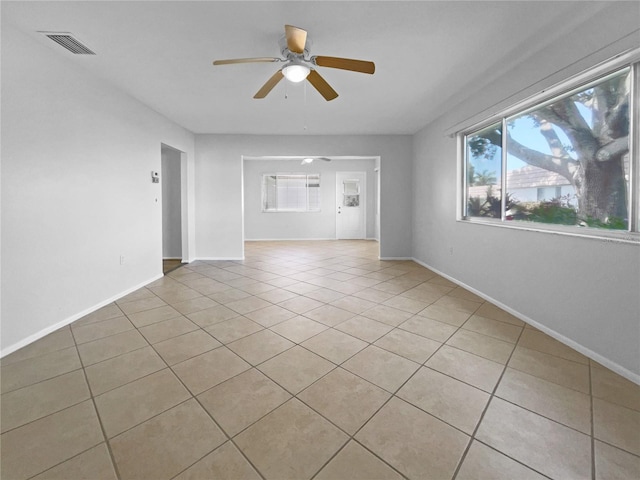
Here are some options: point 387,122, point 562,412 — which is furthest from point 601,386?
point 387,122

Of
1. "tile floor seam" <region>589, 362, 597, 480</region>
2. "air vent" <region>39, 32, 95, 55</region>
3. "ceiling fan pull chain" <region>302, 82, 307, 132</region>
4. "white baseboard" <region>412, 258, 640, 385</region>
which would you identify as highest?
"ceiling fan pull chain" <region>302, 82, 307, 132</region>

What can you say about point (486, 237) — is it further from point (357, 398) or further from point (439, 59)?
point (357, 398)

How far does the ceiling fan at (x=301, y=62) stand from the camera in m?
1.96

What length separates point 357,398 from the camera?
156 centimetres

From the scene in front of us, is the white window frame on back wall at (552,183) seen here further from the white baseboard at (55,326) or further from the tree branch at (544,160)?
the white baseboard at (55,326)

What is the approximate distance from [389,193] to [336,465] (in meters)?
4.96

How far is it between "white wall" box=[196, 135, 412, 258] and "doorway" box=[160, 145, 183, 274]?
1.62ft

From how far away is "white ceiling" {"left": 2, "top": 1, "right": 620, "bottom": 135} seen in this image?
77.2 inches

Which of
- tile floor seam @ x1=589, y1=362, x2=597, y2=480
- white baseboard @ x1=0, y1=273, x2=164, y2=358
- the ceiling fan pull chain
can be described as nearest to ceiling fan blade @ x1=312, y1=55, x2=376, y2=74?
the ceiling fan pull chain

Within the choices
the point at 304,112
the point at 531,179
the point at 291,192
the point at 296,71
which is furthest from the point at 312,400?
the point at 291,192

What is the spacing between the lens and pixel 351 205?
8.82 metres

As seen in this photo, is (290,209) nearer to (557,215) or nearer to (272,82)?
(272,82)

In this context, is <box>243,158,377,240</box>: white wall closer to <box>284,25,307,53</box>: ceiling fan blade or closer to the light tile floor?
the light tile floor

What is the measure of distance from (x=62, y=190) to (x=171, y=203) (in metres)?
3.22
